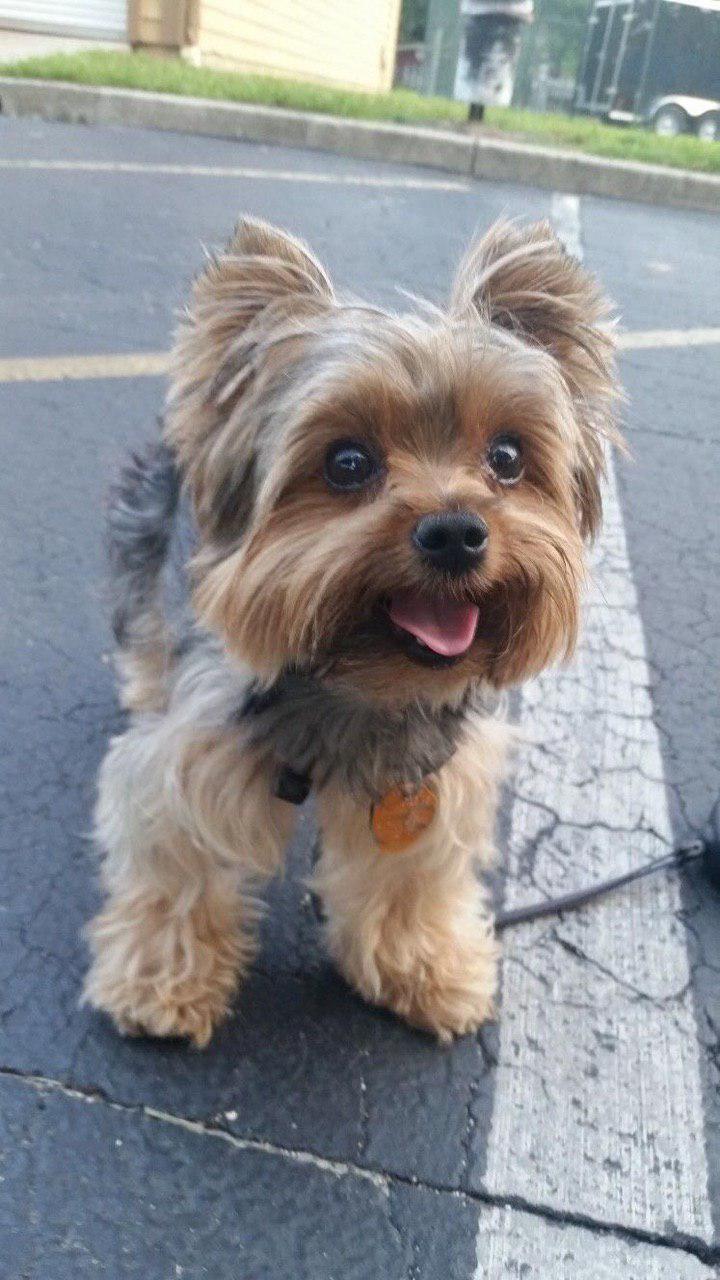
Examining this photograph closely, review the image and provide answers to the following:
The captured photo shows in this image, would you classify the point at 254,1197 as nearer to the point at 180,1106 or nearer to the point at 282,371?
the point at 180,1106

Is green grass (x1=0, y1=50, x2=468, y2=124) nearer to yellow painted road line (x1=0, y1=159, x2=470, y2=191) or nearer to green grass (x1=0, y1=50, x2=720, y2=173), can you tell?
green grass (x1=0, y1=50, x2=720, y2=173)

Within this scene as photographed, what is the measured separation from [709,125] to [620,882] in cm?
1989

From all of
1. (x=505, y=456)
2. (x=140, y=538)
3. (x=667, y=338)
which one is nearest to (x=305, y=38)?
(x=667, y=338)

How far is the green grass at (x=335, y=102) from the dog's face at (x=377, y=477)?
1114cm

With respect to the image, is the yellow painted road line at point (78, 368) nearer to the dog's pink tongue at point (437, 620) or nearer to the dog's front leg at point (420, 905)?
the dog's front leg at point (420, 905)

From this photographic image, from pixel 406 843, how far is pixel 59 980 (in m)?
0.80

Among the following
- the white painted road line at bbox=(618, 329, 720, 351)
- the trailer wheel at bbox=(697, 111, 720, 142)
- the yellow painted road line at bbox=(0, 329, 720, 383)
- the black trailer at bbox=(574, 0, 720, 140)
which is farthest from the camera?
the trailer wheel at bbox=(697, 111, 720, 142)

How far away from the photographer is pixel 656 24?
1869 cm

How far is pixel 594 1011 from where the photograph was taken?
2.64 meters

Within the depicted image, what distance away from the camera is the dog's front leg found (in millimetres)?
2506

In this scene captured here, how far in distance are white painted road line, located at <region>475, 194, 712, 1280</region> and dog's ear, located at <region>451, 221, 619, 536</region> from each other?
1.05m

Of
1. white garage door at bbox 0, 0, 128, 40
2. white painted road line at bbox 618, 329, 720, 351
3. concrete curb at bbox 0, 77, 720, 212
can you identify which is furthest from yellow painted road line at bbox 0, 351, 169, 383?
white garage door at bbox 0, 0, 128, 40

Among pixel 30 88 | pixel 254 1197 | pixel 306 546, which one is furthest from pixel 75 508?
pixel 30 88

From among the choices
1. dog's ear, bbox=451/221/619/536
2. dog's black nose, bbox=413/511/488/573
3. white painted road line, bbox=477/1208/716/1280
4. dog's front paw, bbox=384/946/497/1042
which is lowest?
white painted road line, bbox=477/1208/716/1280
